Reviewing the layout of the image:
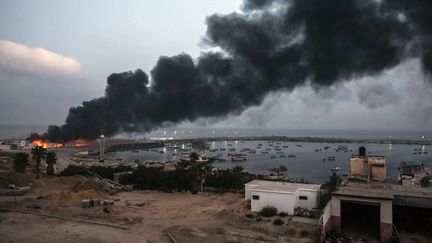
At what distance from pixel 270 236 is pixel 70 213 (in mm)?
15947

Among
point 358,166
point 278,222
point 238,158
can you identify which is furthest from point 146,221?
→ point 238,158

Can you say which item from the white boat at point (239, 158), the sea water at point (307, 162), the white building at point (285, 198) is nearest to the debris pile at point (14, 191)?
the white building at point (285, 198)

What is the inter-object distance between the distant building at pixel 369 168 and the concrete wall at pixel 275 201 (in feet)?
34.3

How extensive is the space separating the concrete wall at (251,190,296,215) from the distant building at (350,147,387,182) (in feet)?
34.3

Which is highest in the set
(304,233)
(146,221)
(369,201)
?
(369,201)

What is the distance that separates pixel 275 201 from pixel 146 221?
988cm

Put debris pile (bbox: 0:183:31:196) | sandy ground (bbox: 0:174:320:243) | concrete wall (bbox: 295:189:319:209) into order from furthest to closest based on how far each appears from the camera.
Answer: debris pile (bbox: 0:183:31:196), concrete wall (bbox: 295:189:319:209), sandy ground (bbox: 0:174:320:243)

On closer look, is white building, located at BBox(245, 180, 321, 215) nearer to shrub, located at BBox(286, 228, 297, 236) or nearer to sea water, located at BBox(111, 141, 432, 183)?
shrub, located at BBox(286, 228, 297, 236)

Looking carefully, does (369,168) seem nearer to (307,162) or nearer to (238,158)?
(307,162)

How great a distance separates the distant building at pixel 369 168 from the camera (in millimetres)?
35875

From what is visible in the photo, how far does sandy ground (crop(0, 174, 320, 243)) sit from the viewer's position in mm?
22156

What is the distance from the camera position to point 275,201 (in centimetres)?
2788

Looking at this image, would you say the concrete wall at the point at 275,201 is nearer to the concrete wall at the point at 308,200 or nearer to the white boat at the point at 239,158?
the concrete wall at the point at 308,200

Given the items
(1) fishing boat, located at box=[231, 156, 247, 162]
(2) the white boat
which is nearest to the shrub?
(1) fishing boat, located at box=[231, 156, 247, 162]
